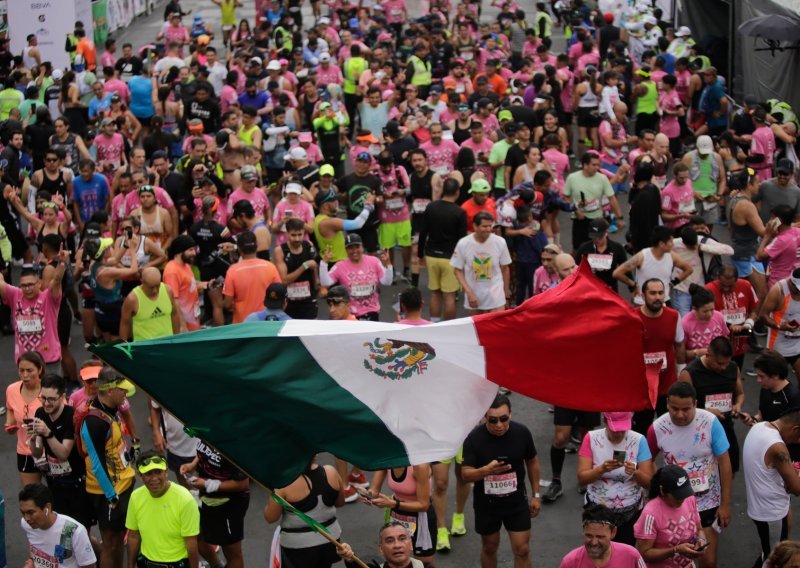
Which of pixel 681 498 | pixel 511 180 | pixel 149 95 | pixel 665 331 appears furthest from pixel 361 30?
pixel 681 498

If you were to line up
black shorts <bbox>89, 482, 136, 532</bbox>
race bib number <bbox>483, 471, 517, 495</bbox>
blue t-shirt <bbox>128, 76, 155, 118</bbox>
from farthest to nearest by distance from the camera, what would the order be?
blue t-shirt <bbox>128, 76, 155, 118</bbox>
black shorts <bbox>89, 482, 136, 532</bbox>
race bib number <bbox>483, 471, 517, 495</bbox>

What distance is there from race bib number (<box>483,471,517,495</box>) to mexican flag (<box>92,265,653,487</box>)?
5.27 ft

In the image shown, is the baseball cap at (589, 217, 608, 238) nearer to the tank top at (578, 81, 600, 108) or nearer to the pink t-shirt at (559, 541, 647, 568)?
the pink t-shirt at (559, 541, 647, 568)

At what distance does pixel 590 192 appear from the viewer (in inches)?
557

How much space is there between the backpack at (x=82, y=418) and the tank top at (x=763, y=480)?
4532mm

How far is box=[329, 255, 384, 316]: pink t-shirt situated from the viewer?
1200cm

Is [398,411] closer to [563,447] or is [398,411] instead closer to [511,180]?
[563,447]

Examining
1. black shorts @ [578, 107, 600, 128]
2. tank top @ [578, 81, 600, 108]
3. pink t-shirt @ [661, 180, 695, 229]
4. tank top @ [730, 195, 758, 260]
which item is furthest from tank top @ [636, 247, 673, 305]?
tank top @ [578, 81, 600, 108]

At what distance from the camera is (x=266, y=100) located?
19656mm

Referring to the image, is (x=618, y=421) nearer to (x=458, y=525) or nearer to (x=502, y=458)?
(x=502, y=458)

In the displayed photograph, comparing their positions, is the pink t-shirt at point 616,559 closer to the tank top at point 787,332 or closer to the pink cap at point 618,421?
the pink cap at point 618,421

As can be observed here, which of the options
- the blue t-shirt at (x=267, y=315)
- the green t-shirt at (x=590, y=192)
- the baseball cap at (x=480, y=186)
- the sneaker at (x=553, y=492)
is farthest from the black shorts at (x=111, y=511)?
the green t-shirt at (x=590, y=192)

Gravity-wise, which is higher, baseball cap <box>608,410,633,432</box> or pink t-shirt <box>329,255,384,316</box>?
pink t-shirt <box>329,255,384,316</box>

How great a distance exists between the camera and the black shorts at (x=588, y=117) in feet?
64.7
